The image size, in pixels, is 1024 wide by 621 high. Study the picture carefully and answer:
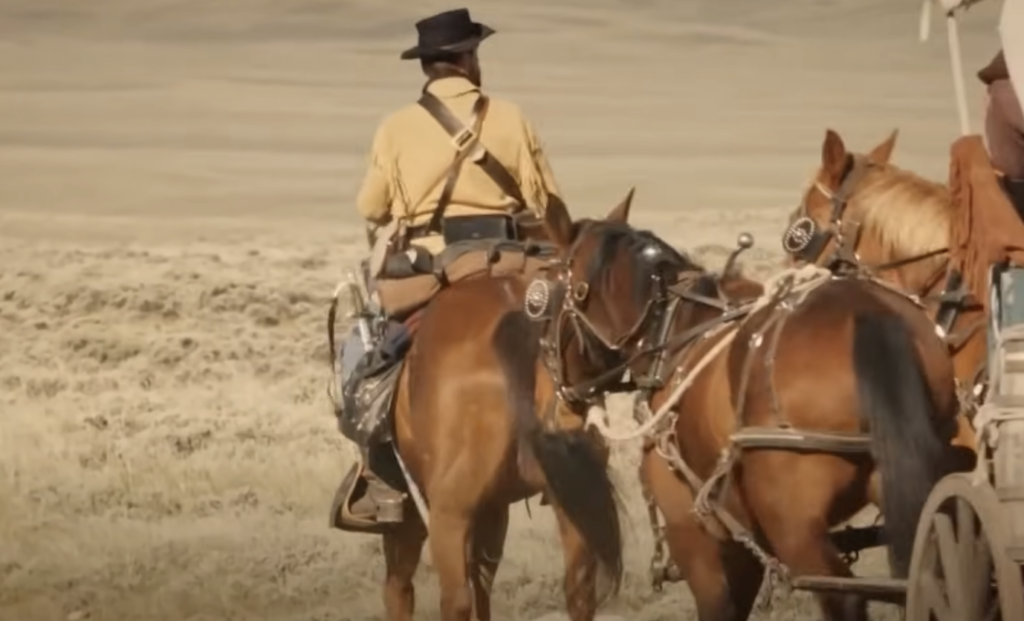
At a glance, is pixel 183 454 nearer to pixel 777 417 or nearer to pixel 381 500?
pixel 381 500

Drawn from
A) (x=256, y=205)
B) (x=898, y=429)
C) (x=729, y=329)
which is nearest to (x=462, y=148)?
(x=729, y=329)

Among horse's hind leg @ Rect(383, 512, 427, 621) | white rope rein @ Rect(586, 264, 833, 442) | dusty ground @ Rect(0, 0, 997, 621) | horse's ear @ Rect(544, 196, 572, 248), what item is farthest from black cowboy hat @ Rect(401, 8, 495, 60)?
dusty ground @ Rect(0, 0, 997, 621)

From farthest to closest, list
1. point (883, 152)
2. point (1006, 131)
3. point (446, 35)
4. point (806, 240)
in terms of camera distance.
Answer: point (446, 35) < point (883, 152) < point (806, 240) < point (1006, 131)

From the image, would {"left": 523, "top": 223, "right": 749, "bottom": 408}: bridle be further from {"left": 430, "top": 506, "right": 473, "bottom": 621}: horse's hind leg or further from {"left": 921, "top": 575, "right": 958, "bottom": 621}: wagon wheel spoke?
{"left": 921, "top": 575, "right": 958, "bottom": 621}: wagon wheel spoke

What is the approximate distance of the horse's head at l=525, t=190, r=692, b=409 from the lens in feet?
24.8

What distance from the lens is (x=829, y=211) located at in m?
7.96

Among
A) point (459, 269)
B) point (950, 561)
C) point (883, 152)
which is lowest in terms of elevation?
point (950, 561)

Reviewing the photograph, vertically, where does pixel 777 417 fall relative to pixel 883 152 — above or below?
below

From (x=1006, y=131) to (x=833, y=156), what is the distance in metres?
1.16

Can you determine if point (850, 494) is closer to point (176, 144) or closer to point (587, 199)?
point (587, 199)

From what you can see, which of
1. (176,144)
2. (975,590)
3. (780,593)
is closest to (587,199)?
(176,144)

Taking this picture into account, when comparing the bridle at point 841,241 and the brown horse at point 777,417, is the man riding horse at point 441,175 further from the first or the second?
the brown horse at point 777,417

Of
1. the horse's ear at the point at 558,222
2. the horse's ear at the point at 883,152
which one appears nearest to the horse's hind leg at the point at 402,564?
the horse's ear at the point at 558,222

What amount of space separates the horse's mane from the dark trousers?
35.4 inches
